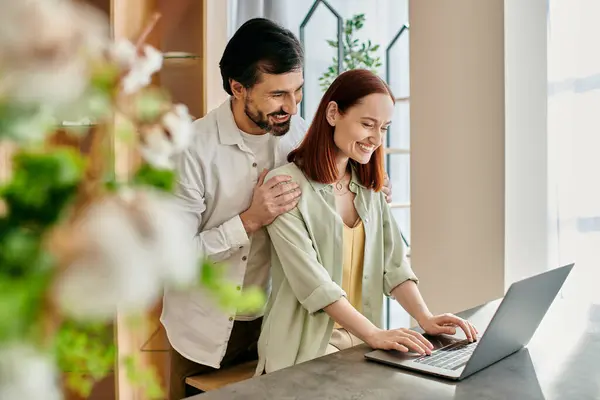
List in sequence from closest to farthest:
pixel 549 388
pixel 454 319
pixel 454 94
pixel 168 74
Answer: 1. pixel 549 388
2. pixel 454 319
3. pixel 454 94
4. pixel 168 74

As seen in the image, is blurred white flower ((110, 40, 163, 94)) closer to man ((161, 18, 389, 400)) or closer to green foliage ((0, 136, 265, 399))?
green foliage ((0, 136, 265, 399))

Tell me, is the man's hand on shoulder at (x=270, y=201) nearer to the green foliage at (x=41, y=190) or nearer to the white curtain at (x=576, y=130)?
the white curtain at (x=576, y=130)

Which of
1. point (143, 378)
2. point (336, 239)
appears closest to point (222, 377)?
point (336, 239)

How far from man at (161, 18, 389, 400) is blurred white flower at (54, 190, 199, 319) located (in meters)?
1.47

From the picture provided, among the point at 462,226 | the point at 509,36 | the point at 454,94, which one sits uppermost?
the point at 509,36

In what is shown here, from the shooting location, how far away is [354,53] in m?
3.31

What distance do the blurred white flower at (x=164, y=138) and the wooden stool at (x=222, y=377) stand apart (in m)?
1.63

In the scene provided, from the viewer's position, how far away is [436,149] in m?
2.48

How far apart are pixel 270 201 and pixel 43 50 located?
1440 millimetres

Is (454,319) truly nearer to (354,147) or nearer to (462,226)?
(354,147)

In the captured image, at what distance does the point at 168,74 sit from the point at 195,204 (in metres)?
1.33

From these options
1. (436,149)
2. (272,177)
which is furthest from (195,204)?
(436,149)

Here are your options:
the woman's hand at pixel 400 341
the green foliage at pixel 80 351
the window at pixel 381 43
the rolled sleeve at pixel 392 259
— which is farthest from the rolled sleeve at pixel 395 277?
the green foliage at pixel 80 351

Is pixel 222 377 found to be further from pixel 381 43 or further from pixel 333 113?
pixel 381 43
